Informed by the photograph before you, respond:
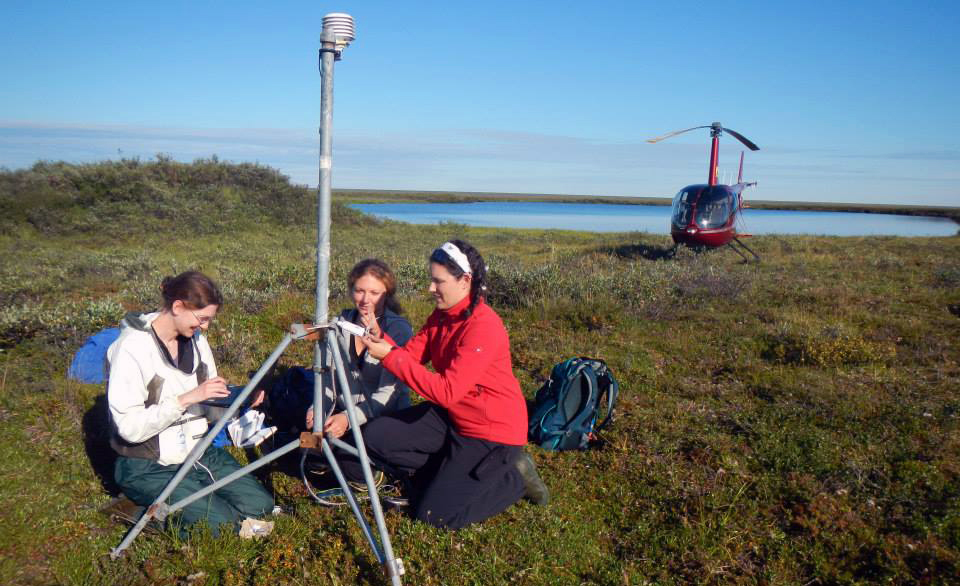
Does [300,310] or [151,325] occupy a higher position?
[151,325]

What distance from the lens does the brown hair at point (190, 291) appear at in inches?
146

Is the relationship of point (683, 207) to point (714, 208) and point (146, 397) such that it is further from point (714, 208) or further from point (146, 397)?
point (146, 397)

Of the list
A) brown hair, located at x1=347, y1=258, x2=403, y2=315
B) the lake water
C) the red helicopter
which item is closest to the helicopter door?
the red helicopter

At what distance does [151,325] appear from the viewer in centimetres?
373

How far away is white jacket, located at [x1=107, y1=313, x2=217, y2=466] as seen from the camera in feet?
11.7

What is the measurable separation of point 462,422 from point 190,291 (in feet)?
5.98

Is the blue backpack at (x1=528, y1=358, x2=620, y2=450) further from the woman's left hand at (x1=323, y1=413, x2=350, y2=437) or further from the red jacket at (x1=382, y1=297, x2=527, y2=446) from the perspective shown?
the woman's left hand at (x1=323, y1=413, x2=350, y2=437)

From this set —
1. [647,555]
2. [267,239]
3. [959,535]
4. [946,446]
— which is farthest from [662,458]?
[267,239]

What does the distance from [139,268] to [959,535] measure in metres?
14.0

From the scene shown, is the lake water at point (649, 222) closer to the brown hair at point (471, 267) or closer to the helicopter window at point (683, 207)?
the helicopter window at point (683, 207)

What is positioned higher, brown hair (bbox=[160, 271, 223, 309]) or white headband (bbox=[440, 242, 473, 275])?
white headband (bbox=[440, 242, 473, 275])

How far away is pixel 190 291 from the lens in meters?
3.70

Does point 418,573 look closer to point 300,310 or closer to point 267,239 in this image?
point 300,310

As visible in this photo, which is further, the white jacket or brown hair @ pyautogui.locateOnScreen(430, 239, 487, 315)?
brown hair @ pyautogui.locateOnScreen(430, 239, 487, 315)
